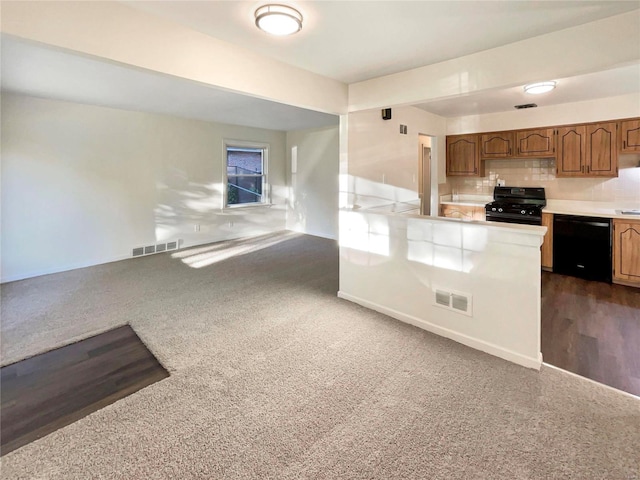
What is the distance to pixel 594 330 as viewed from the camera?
289 cm

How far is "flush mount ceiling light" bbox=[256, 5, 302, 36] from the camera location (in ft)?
6.18

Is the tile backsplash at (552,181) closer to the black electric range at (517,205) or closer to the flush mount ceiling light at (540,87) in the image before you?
the black electric range at (517,205)

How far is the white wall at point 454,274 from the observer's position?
2348 mm

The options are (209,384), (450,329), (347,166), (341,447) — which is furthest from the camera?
(347,166)

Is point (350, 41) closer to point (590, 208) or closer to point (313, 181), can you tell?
point (590, 208)

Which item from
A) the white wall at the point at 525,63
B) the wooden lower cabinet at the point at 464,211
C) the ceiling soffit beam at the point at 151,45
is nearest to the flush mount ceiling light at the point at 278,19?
the ceiling soffit beam at the point at 151,45

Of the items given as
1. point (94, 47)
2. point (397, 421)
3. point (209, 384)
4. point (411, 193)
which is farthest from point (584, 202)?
point (94, 47)

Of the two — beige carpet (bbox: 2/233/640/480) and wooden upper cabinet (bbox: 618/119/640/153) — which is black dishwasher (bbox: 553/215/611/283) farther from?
beige carpet (bbox: 2/233/640/480)

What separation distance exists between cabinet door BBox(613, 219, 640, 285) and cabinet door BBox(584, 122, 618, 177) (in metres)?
0.82

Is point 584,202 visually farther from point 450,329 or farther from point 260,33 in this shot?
point 260,33

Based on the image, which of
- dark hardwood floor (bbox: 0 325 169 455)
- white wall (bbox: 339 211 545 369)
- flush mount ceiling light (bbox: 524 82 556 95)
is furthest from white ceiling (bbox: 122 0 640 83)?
dark hardwood floor (bbox: 0 325 169 455)

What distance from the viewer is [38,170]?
4559 millimetres

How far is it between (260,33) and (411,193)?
3.30 metres

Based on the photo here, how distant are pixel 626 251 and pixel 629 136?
61.5 inches
